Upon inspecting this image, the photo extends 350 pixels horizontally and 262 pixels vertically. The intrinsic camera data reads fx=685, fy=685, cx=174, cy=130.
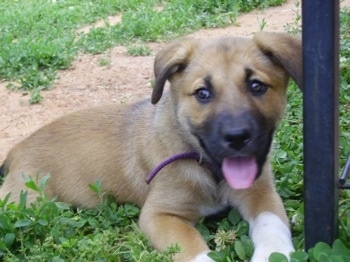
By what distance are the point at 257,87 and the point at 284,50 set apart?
215mm

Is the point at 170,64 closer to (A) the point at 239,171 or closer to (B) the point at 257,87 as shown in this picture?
(B) the point at 257,87

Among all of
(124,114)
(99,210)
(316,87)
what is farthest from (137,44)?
(316,87)

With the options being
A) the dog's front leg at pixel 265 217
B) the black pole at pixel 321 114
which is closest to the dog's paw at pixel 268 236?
the dog's front leg at pixel 265 217

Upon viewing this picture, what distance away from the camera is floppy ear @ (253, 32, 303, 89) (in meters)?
2.89

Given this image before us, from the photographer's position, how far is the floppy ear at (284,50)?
2.89 metres

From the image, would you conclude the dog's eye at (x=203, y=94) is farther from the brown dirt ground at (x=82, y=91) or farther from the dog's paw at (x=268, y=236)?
the brown dirt ground at (x=82, y=91)

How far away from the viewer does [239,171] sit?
2908 millimetres

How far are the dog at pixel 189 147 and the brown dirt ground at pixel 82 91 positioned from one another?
3.65ft

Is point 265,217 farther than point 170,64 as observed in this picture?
No

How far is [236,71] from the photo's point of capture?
2.92 meters

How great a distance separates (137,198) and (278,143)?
94 cm

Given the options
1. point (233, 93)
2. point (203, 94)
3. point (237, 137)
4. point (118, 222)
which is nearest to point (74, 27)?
point (118, 222)

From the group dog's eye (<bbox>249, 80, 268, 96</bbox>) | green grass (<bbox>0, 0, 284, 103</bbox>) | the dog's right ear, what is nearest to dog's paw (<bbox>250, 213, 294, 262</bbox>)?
dog's eye (<bbox>249, 80, 268, 96</bbox>)

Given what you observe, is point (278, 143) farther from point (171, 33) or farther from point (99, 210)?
point (171, 33)
